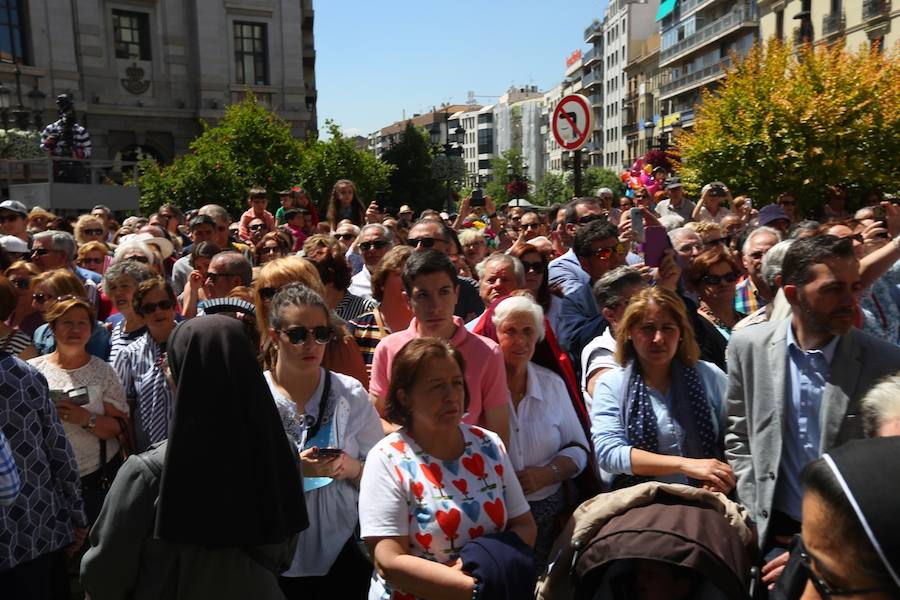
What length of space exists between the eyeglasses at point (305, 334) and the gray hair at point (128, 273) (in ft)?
7.48

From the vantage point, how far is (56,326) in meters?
4.47

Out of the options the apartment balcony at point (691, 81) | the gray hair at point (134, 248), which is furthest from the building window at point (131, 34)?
the apartment balcony at point (691, 81)

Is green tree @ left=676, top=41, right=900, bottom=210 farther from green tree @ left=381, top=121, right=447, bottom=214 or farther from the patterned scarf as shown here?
green tree @ left=381, top=121, right=447, bottom=214

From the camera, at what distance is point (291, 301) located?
351 cm

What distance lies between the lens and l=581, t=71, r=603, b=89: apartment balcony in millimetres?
104250

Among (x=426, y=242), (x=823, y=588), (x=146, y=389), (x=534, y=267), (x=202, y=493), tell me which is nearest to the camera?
(x=823, y=588)

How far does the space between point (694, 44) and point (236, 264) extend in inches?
2643

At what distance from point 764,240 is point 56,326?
4.63 metres

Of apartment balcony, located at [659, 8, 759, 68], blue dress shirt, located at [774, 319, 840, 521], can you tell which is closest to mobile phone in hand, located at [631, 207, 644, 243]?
blue dress shirt, located at [774, 319, 840, 521]

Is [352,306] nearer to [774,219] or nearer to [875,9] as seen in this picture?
[774,219]

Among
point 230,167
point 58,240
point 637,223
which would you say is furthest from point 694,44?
point 58,240

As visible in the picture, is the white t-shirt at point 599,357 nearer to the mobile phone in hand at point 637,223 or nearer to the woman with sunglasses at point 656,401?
the woman with sunglasses at point 656,401

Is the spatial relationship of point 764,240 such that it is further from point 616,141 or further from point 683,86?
point 616,141

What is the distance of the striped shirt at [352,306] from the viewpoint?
18.4 ft
